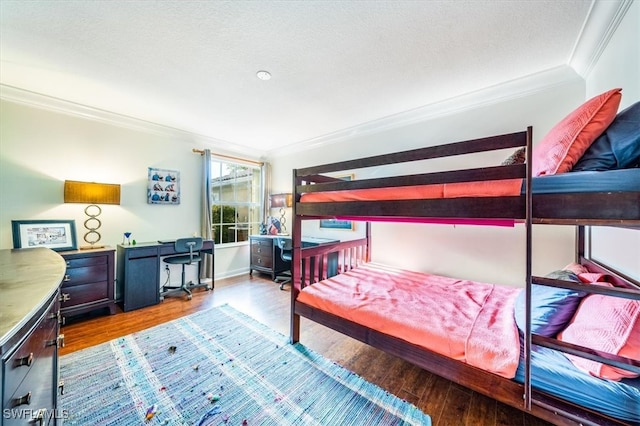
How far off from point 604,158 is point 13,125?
15.6ft

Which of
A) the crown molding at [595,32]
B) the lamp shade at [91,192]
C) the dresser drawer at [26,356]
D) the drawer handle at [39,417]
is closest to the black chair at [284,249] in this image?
the lamp shade at [91,192]

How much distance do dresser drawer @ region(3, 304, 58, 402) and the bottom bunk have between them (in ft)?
4.84

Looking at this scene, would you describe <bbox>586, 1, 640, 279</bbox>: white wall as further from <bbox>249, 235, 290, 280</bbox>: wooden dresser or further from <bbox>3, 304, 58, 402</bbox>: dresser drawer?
<bbox>249, 235, 290, 280</bbox>: wooden dresser

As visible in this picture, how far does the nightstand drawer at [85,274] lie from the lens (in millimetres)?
2516

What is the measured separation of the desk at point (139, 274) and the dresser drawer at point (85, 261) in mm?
209

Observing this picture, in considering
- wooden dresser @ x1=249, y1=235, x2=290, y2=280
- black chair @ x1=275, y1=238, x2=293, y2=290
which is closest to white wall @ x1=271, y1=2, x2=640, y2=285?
black chair @ x1=275, y1=238, x2=293, y2=290

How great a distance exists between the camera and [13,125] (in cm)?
249

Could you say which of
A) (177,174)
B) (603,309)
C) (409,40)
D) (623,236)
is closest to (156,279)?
(177,174)

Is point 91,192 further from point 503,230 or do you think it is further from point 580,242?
point 580,242

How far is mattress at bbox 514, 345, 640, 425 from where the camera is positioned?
3.04ft

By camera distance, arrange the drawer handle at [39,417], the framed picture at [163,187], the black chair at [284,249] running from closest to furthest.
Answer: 1. the drawer handle at [39,417]
2. the framed picture at [163,187]
3. the black chair at [284,249]

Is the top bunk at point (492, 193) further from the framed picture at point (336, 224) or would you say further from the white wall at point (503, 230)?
the framed picture at point (336, 224)

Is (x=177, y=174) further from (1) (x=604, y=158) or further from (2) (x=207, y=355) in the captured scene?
(1) (x=604, y=158)

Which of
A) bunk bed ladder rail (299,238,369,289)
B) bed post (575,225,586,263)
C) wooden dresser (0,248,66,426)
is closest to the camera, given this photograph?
wooden dresser (0,248,66,426)
